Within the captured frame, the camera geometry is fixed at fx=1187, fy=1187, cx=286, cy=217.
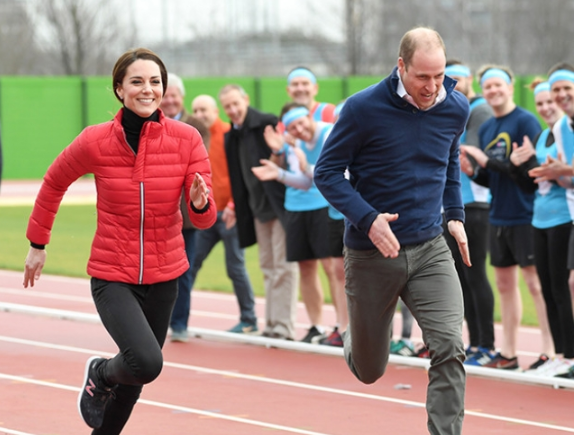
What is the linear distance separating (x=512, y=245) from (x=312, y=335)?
7.56 ft

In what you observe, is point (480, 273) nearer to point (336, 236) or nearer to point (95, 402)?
point (336, 236)

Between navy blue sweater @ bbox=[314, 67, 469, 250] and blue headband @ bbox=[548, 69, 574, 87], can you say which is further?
blue headband @ bbox=[548, 69, 574, 87]

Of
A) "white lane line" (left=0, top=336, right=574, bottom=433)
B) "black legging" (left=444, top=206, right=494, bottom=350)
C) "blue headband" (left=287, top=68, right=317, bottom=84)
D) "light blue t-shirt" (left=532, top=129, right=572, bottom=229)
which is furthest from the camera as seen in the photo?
"blue headband" (left=287, top=68, right=317, bottom=84)

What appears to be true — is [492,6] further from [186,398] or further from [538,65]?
[186,398]

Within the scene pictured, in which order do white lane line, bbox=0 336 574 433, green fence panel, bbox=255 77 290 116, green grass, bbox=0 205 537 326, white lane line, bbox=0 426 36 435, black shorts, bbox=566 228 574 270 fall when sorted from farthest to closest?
green fence panel, bbox=255 77 290 116
green grass, bbox=0 205 537 326
black shorts, bbox=566 228 574 270
white lane line, bbox=0 336 574 433
white lane line, bbox=0 426 36 435

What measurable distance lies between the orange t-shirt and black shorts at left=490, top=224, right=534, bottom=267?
10.3ft

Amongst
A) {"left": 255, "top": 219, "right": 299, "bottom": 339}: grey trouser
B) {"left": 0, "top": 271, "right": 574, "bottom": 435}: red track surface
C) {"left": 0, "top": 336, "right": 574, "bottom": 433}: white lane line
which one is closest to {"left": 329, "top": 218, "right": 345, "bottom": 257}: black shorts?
{"left": 255, "top": 219, "right": 299, "bottom": 339}: grey trouser

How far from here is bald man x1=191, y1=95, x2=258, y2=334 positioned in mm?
11680

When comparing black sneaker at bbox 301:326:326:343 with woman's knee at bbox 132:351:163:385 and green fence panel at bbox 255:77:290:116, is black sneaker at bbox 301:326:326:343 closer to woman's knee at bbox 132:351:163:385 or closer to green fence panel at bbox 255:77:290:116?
woman's knee at bbox 132:351:163:385

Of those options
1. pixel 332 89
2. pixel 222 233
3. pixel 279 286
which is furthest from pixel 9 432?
pixel 332 89

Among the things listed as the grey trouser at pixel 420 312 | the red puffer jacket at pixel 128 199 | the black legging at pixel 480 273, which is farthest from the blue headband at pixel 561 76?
the red puffer jacket at pixel 128 199

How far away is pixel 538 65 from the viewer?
5553 cm

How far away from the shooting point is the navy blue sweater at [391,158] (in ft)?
20.1

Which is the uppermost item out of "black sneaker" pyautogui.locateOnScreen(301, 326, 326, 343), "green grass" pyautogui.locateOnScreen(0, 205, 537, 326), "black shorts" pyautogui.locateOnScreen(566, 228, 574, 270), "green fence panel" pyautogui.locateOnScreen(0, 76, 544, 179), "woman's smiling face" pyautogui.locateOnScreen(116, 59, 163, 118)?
"green fence panel" pyautogui.locateOnScreen(0, 76, 544, 179)
